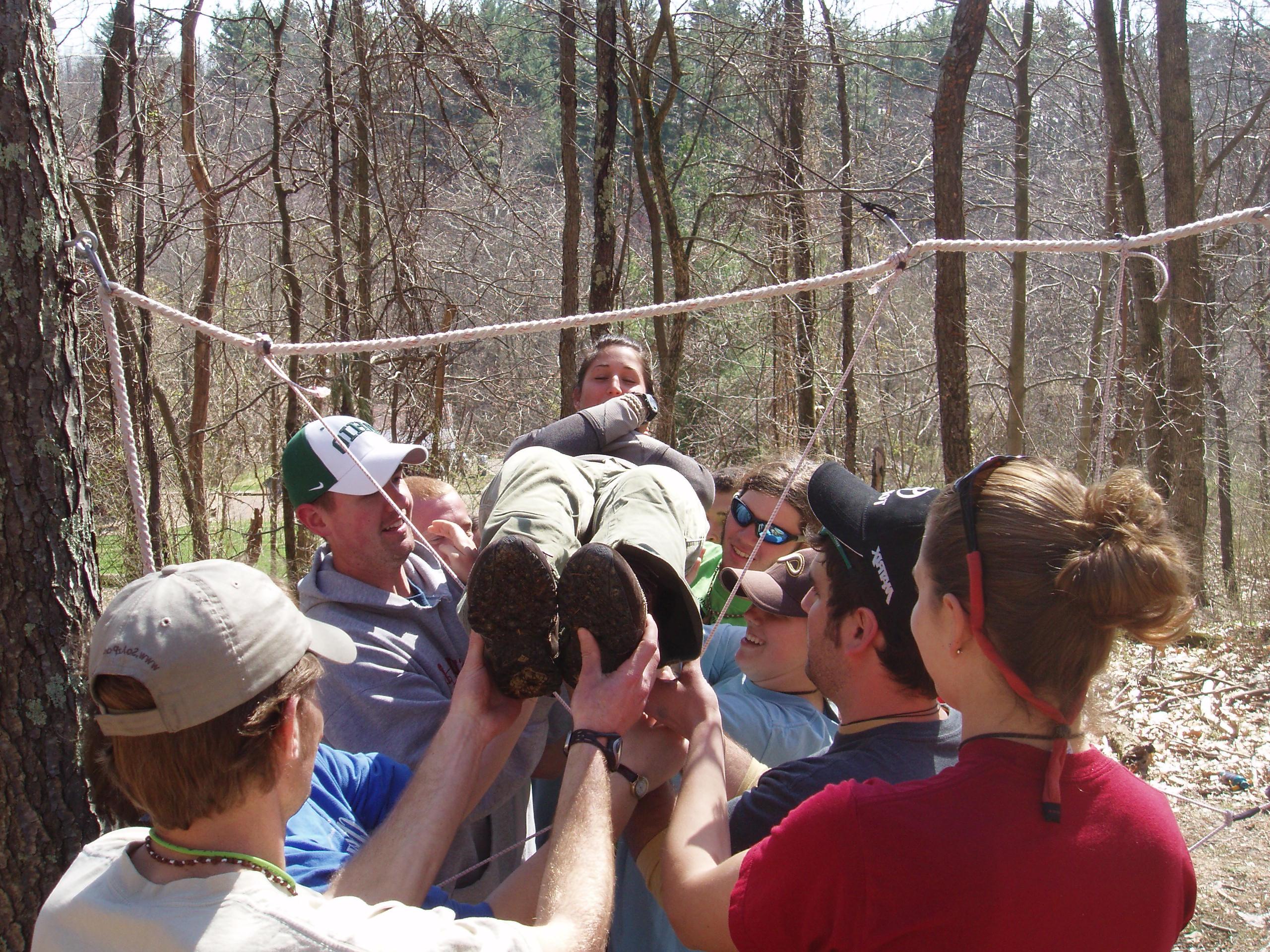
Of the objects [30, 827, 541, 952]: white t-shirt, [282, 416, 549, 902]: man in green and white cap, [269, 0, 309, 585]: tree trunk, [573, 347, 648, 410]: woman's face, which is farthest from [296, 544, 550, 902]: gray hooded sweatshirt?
[269, 0, 309, 585]: tree trunk

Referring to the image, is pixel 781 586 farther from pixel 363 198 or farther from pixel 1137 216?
pixel 1137 216

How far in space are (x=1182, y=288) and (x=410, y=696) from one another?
8.16m

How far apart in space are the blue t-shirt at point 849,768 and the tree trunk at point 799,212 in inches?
267

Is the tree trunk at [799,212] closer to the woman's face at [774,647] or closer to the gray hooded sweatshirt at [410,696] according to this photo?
the woman's face at [774,647]

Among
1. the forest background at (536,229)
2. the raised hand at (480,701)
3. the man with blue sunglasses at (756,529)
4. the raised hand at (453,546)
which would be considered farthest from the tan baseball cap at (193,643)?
the forest background at (536,229)

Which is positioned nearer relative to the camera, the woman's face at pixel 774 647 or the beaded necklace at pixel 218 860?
the beaded necklace at pixel 218 860

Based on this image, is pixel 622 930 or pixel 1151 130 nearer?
pixel 622 930

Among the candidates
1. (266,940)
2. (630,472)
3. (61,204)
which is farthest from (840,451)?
(266,940)

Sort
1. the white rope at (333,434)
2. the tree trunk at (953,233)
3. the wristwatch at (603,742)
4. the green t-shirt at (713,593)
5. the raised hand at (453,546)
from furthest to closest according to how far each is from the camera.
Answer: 1. the tree trunk at (953,233)
2. the green t-shirt at (713,593)
3. the raised hand at (453,546)
4. the white rope at (333,434)
5. the wristwatch at (603,742)

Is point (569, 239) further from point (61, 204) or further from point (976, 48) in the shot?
point (61, 204)

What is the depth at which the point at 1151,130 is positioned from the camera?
1088 cm

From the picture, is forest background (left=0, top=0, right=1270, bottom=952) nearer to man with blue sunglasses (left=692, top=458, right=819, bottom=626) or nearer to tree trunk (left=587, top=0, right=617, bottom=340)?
tree trunk (left=587, top=0, right=617, bottom=340)

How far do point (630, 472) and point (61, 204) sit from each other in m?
1.36

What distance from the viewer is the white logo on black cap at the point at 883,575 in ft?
5.15
